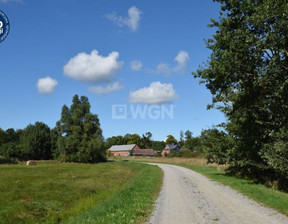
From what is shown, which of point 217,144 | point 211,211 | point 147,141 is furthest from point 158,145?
point 211,211

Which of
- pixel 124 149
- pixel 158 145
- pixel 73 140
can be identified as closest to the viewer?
pixel 73 140

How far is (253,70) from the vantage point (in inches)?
675

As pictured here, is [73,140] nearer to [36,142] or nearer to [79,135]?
[79,135]

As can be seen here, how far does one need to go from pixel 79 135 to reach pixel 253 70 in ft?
177

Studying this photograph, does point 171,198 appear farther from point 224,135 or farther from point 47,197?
point 224,135

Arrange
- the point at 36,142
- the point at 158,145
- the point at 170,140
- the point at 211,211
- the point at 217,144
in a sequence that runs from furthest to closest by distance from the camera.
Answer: the point at 170,140, the point at 158,145, the point at 36,142, the point at 217,144, the point at 211,211

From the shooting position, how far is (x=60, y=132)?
67.4 m

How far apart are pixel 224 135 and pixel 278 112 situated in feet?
25.2

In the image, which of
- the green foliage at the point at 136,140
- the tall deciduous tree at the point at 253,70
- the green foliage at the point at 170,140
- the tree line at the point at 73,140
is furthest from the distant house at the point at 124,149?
the tall deciduous tree at the point at 253,70

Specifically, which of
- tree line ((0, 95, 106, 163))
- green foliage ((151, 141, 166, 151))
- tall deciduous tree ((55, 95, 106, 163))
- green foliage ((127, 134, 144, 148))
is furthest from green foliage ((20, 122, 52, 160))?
green foliage ((151, 141, 166, 151))

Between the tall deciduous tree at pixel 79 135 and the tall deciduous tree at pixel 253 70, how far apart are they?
47588 mm

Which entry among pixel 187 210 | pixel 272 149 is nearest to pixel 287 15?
pixel 272 149

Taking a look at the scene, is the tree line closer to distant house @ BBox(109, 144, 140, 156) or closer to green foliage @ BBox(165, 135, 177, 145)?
distant house @ BBox(109, 144, 140, 156)

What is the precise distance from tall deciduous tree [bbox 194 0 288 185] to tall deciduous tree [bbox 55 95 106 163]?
156 feet
